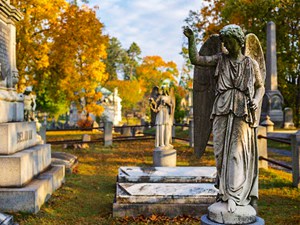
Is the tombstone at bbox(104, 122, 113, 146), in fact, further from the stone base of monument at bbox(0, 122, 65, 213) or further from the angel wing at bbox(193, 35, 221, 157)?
the angel wing at bbox(193, 35, 221, 157)

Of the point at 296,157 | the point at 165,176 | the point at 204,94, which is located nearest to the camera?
the point at 204,94

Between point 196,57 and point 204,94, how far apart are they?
572 mm

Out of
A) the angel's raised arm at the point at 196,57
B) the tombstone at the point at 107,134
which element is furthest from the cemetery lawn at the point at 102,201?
the tombstone at the point at 107,134

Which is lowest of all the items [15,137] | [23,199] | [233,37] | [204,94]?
[23,199]

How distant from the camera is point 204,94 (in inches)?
181

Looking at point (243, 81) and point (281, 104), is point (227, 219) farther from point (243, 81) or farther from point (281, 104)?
point (281, 104)

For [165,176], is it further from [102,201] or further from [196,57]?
[196,57]

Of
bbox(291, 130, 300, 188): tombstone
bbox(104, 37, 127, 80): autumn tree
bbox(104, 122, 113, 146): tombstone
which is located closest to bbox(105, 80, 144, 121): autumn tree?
bbox(104, 37, 127, 80): autumn tree

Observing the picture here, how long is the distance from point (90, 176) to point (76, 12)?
50.9ft

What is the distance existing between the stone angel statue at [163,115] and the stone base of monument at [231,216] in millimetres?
8074

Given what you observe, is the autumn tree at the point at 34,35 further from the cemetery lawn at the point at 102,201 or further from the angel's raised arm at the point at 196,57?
the angel's raised arm at the point at 196,57

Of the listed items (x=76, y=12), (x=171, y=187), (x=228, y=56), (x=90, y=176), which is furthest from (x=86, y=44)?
(x=228, y=56)

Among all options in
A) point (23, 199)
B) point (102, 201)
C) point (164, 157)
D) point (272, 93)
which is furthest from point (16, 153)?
point (272, 93)

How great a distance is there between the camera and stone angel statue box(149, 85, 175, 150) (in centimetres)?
1231
